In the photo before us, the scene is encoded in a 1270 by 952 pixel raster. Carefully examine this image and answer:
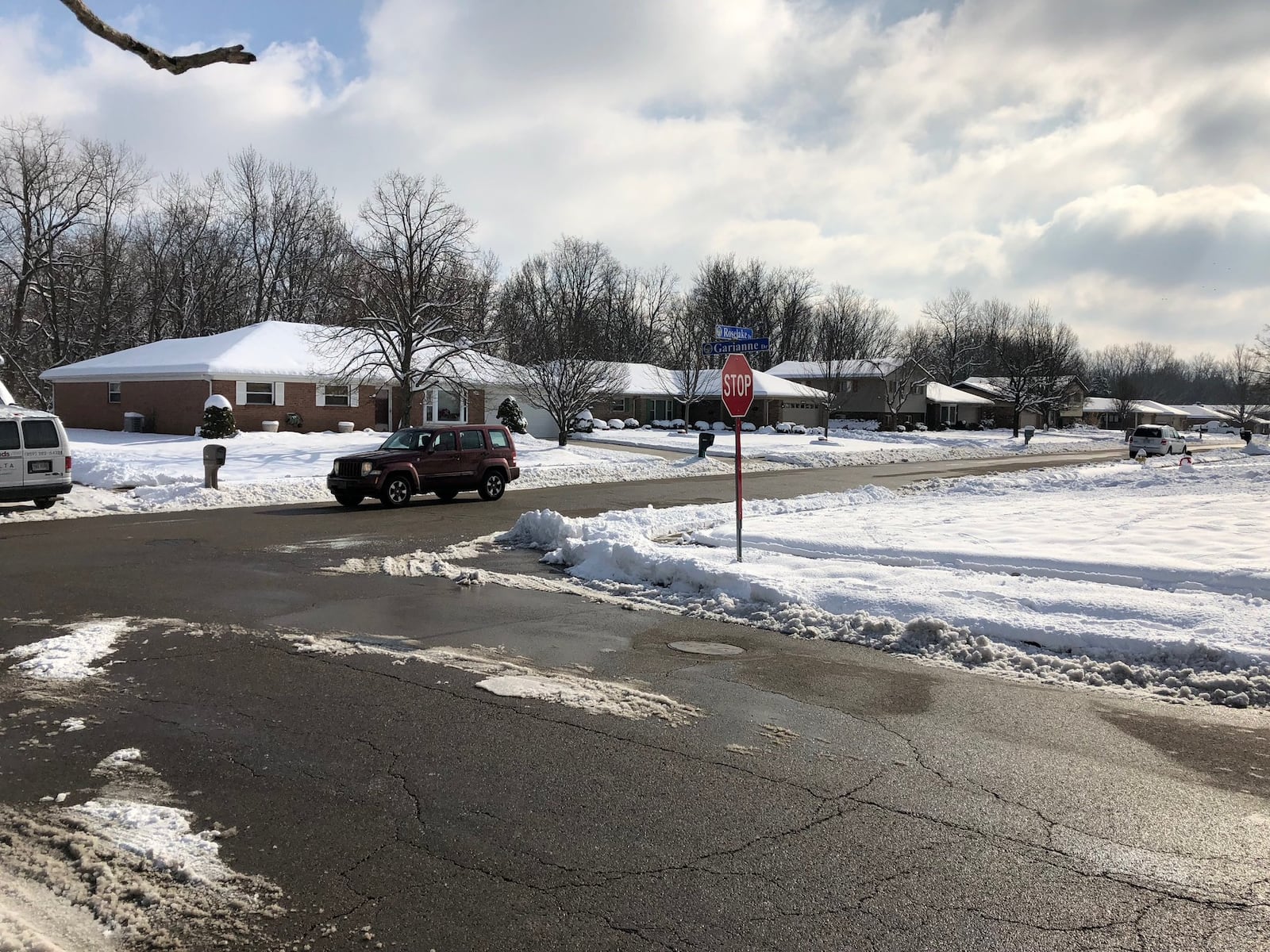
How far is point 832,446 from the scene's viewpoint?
51281 mm

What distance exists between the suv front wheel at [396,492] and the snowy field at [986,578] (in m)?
6.21

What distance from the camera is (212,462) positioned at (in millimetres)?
22594

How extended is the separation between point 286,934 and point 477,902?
714 mm

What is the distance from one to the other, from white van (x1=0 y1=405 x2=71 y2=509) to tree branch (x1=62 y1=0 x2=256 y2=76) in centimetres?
1596

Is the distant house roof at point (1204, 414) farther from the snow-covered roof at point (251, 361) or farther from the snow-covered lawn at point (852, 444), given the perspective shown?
the snow-covered roof at point (251, 361)

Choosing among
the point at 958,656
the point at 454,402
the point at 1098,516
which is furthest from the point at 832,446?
the point at 958,656

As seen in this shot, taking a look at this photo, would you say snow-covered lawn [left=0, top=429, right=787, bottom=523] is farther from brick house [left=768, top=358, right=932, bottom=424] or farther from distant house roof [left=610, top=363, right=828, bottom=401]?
brick house [left=768, top=358, right=932, bottom=424]

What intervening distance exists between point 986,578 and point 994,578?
9 cm

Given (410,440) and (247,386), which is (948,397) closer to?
(247,386)

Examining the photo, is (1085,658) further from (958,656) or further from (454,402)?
(454,402)

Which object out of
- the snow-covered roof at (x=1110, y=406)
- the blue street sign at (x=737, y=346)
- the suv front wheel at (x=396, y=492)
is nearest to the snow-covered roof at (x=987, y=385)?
the snow-covered roof at (x=1110, y=406)

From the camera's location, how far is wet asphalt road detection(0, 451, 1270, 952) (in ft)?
11.9

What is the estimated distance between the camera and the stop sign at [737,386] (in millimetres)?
11750

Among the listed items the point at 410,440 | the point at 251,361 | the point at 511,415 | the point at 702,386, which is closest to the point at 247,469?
the point at 410,440
